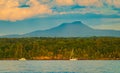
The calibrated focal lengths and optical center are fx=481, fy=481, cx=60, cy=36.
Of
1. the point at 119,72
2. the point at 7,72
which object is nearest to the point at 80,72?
the point at 119,72

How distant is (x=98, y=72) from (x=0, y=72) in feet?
65.3

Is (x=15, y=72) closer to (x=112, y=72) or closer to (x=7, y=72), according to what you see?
(x=7, y=72)

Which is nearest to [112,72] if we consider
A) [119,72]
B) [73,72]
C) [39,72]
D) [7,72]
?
[119,72]

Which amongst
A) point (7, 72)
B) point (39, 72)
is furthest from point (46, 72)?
point (7, 72)

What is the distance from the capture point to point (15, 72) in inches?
3883

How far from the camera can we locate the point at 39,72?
325 ft

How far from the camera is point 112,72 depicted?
97125 millimetres

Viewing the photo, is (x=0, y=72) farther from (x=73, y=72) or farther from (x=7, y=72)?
(x=73, y=72)

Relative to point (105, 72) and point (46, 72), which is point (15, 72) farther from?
point (105, 72)

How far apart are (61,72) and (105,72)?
887 cm

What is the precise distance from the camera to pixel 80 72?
98625 millimetres

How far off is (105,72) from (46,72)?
12.2 metres

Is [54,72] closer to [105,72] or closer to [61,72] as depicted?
[61,72]

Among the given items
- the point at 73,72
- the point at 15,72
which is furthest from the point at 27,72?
the point at 73,72
